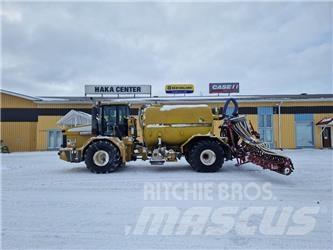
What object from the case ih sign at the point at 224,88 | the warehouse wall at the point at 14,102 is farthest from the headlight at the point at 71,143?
the case ih sign at the point at 224,88

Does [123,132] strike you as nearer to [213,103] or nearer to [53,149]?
[213,103]

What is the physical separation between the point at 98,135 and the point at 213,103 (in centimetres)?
1369

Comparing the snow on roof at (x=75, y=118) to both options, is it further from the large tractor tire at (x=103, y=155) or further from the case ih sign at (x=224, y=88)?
the case ih sign at (x=224, y=88)

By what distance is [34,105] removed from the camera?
2222 centimetres

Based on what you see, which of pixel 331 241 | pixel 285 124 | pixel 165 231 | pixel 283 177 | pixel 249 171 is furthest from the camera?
pixel 285 124

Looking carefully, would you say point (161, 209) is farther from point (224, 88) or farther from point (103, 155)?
point (224, 88)

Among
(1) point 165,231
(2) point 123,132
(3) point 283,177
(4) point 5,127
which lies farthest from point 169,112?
(4) point 5,127

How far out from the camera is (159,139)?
9.07 meters

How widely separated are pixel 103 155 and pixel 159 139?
2.11 m

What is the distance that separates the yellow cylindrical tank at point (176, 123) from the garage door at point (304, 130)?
A: 15.2m

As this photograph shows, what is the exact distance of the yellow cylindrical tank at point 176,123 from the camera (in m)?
8.98

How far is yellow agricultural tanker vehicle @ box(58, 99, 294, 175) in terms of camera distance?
27.9ft

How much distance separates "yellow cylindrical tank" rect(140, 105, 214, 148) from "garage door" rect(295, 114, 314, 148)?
600 inches

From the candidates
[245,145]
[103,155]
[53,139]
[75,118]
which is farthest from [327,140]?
[53,139]
